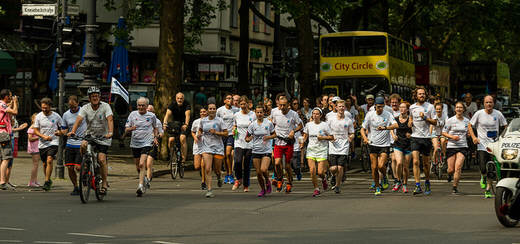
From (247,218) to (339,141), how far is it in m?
4.79

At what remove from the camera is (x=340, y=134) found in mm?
17719

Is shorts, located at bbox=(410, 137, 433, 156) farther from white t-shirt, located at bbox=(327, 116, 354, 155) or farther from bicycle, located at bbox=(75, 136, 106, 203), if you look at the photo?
bicycle, located at bbox=(75, 136, 106, 203)

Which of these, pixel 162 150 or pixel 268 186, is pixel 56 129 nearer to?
pixel 268 186

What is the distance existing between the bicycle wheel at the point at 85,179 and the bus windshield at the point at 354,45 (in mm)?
18679

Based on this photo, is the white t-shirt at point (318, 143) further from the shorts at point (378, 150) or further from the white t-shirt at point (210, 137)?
the white t-shirt at point (210, 137)

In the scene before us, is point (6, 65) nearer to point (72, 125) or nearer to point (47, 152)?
point (47, 152)

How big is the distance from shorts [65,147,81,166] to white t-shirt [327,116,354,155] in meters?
4.38

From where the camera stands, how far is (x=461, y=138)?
705 inches

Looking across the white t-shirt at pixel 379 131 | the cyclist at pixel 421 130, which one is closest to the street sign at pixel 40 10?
the white t-shirt at pixel 379 131

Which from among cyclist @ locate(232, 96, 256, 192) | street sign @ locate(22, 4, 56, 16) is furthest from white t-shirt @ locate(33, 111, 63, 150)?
cyclist @ locate(232, 96, 256, 192)

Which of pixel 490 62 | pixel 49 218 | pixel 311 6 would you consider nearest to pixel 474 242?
pixel 49 218

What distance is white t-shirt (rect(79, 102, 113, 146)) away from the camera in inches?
623

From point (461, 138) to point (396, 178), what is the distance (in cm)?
136

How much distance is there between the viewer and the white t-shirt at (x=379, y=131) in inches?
701
